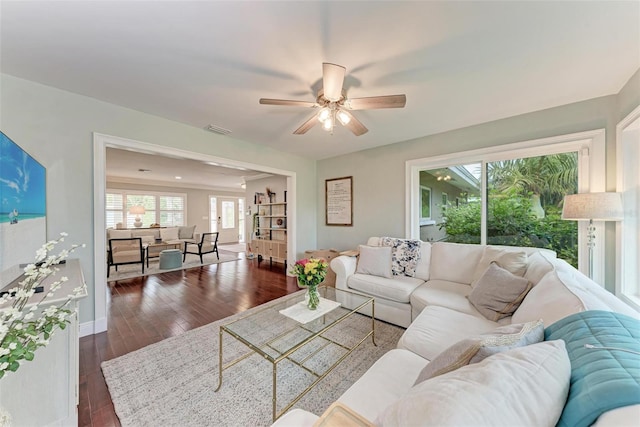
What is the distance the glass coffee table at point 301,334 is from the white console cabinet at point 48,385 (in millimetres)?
773

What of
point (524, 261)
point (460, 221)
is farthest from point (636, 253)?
point (460, 221)

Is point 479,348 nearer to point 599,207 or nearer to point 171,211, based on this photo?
point 599,207

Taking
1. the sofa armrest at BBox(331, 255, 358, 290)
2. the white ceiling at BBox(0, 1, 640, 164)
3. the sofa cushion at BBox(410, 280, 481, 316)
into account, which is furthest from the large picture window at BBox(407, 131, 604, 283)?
the sofa armrest at BBox(331, 255, 358, 290)

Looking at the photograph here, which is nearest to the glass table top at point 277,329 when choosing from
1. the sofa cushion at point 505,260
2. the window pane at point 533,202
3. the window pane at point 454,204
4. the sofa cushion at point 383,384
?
the sofa cushion at point 383,384

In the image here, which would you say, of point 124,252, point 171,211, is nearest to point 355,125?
point 124,252

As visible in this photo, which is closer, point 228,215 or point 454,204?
point 454,204

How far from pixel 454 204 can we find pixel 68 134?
15.8ft

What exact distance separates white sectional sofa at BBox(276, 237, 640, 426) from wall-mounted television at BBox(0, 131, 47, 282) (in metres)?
2.04

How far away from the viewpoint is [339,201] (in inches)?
183

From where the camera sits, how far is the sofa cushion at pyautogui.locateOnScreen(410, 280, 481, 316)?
2033 mm

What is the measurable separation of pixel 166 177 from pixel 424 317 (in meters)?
8.16

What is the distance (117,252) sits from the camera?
4707 mm

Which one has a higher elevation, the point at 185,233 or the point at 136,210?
the point at 136,210

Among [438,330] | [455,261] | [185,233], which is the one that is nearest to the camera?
[438,330]
